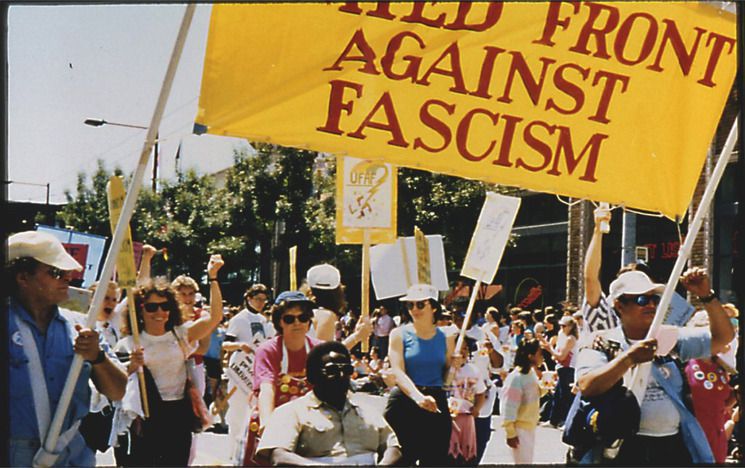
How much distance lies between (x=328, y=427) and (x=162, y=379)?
1.76 m

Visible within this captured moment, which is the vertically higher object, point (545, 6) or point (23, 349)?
point (545, 6)

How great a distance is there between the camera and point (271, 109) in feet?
15.5

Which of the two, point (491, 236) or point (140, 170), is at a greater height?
point (140, 170)

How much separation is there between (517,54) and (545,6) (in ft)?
0.98

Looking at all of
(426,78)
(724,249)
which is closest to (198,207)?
(724,249)

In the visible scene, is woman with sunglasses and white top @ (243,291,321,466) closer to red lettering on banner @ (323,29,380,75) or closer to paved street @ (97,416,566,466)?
red lettering on banner @ (323,29,380,75)

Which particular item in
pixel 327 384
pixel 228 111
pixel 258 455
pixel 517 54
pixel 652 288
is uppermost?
pixel 517 54

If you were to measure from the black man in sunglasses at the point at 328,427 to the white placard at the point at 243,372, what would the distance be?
3.21 meters

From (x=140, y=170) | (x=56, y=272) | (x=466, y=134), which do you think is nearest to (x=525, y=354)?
(x=466, y=134)

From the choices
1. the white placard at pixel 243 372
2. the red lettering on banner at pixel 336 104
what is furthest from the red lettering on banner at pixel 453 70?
the white placard at pixel 243 372

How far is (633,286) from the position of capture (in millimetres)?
4535

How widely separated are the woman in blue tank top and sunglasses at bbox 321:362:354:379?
2.32 m

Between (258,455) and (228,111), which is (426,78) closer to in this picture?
(228,111)

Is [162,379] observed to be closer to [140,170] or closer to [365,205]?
[140,170]
